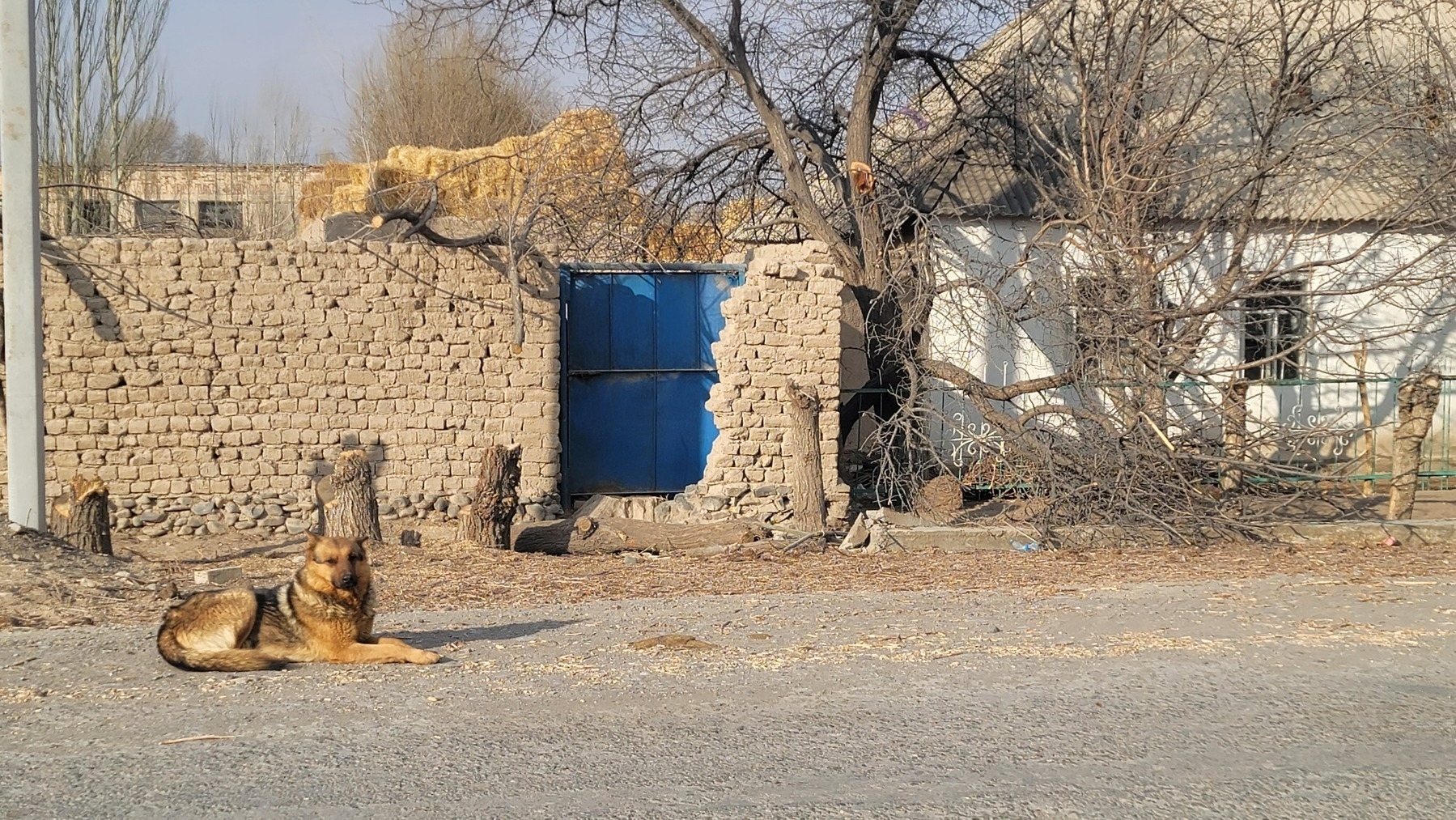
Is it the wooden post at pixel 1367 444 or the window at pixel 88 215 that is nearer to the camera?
the wooden post at pixel 1367 444

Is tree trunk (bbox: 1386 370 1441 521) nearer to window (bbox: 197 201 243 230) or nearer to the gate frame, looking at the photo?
the gate frame

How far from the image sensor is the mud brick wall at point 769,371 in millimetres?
12250

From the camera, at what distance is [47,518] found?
10.3 meters

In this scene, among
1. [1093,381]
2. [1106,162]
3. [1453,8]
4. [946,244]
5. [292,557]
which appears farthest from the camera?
[1453,8]

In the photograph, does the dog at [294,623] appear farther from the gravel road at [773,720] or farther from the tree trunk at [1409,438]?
the tree trunk at [1409,438]

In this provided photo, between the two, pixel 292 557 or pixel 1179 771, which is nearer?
pixel 1179 771

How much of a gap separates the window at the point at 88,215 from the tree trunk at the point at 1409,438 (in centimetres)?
1629

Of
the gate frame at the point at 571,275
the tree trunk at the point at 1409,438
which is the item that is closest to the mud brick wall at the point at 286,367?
the gate frame at the point at 571,275

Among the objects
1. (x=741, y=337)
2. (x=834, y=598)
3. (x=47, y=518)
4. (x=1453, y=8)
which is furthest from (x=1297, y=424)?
(x=47, y=518)

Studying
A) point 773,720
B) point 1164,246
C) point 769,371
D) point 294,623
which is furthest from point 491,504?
point 1164,246

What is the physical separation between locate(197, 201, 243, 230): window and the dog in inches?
776

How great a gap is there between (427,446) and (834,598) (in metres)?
5.49

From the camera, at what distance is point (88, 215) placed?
837 inches

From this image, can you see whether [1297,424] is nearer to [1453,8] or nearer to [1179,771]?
[1453,8]
